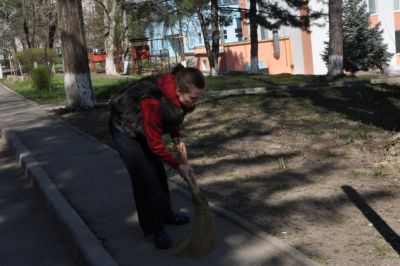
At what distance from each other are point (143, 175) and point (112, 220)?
3.51ft

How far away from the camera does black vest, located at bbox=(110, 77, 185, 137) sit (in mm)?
3910

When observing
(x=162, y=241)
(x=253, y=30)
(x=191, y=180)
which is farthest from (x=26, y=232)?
(x=253, y=30)

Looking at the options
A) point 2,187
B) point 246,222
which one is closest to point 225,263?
point 246,222

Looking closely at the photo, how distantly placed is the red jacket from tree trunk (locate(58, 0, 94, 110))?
1040 centimetres

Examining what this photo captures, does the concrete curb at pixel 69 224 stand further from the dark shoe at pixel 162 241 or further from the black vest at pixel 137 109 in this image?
the black vest at pixel 137 109

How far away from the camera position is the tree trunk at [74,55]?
13781mm

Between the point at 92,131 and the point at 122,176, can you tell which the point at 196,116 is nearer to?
the point at 92,131

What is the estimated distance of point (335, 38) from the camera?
18.5 m

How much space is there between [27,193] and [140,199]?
3119 mm

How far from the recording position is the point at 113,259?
413 centimetres

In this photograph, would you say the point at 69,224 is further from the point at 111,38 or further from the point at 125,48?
the point at 125,48

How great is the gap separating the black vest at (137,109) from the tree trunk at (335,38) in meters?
14.7

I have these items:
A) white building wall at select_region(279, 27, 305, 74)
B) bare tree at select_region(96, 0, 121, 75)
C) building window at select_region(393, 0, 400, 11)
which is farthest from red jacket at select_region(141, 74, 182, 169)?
building window at select_region(393, 0, 400, 11)

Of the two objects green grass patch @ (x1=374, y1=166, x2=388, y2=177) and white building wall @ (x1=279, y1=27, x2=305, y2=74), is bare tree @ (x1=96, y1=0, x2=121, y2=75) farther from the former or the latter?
green grass patch @ (x1=374, y1=166, x2=388, y2=177)
